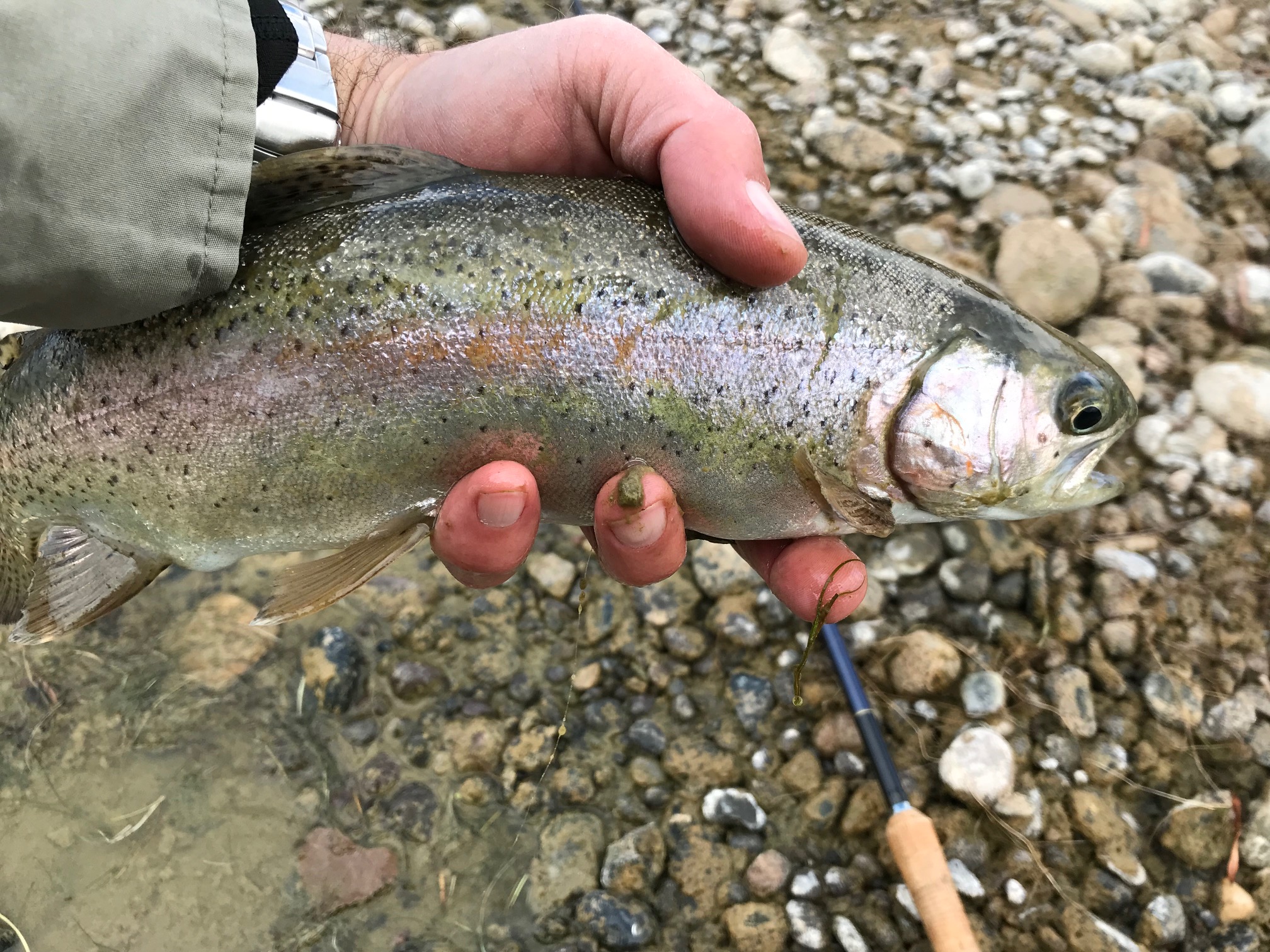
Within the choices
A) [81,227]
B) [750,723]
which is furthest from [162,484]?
[750,723]

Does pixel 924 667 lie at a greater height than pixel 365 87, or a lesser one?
lesser

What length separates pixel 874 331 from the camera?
2355mm

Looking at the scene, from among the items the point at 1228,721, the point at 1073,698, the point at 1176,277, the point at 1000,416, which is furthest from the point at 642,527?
the point at 1176,277

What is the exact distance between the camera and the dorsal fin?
234 centimetres

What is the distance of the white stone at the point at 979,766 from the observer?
3.44m

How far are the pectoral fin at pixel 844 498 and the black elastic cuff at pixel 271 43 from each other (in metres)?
2.12

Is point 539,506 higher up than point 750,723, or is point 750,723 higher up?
point 539,506

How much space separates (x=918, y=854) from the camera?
3.13 meters

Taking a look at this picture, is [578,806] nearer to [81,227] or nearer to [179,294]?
[179,294]

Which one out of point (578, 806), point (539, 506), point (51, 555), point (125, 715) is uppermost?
point (539, 506)

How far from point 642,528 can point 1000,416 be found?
103cm

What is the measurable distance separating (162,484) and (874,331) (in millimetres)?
2060

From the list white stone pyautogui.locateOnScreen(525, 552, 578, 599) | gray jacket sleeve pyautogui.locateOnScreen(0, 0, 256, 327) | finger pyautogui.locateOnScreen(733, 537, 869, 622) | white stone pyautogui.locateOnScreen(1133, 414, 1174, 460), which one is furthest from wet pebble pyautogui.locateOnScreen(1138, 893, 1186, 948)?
gray jacket sleeve pyautogui.locateOnScreen(0, 0, 256, 327)

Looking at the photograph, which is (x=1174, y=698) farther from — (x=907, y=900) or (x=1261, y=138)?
(x=1261, y=138)
